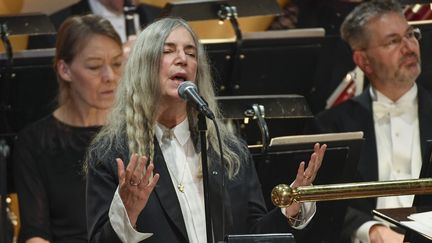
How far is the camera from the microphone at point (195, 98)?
115 inches

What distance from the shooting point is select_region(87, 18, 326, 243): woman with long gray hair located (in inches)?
133

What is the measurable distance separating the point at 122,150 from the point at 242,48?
137 cm

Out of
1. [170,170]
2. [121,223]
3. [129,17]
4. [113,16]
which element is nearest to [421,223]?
[121,223]

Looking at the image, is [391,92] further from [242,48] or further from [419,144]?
[242,48]

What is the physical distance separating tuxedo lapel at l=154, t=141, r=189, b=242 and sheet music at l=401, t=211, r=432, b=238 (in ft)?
3.03

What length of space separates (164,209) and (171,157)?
0.70 ft

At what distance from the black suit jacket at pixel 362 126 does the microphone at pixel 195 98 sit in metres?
1.55

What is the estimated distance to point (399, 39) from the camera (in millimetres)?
4785

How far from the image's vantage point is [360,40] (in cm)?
496

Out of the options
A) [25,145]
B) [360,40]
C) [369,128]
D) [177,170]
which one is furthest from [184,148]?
[360,40]

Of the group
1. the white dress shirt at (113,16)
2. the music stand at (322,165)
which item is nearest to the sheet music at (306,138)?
the music stand at (322,165)

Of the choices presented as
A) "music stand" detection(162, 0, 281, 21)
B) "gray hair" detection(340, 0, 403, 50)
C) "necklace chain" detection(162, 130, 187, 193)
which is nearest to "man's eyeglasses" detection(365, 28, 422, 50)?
"gray hair" detection(340, 0, 403, 50)

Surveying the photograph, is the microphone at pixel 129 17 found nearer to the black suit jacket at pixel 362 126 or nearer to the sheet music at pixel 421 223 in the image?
the black suit jacket at pixel 362 126

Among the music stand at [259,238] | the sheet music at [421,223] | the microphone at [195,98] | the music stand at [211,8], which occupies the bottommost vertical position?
the music stand at [259,238]
